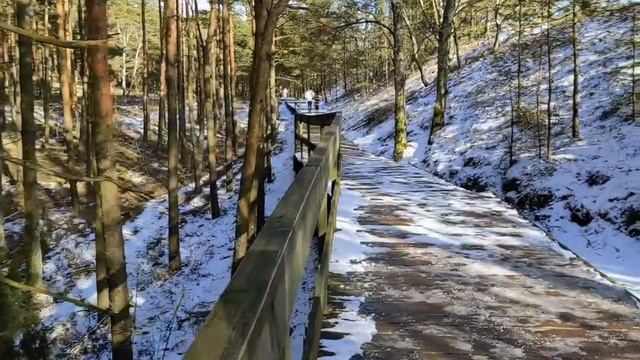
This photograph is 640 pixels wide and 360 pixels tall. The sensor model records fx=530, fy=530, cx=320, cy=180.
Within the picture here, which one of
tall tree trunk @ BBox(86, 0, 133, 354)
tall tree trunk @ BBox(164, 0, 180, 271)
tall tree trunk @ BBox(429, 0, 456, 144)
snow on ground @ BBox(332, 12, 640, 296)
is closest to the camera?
tall tree trunk @ BBox(86, 0, 133, 354)

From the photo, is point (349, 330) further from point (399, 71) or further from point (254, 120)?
point (399, 71)

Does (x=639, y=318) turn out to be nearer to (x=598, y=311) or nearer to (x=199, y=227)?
(x=598, y=311)

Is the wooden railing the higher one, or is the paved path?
the wooden railing

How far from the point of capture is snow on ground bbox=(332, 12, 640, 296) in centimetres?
905

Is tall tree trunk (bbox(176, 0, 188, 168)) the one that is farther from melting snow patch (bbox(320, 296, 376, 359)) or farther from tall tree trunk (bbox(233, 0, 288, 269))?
melting snow patch (bbox(320, 296, 376, 359))

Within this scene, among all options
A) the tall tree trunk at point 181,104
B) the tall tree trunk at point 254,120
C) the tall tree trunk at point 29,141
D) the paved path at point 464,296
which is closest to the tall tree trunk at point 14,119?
the tall tree trunk at point 181,104

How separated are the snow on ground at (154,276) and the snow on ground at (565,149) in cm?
493

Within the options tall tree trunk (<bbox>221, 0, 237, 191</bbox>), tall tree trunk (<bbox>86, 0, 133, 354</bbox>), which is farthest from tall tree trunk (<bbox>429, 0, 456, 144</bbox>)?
tall tree trunk (<bbox>86, 0, 133, 354</bbox>)

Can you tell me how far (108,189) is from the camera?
754cm

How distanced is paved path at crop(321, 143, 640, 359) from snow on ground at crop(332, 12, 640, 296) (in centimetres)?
180

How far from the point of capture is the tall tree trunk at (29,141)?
11711 millimetres

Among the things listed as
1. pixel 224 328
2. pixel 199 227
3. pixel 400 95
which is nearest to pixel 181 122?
pixel 199 227

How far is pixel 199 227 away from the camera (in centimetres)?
1909

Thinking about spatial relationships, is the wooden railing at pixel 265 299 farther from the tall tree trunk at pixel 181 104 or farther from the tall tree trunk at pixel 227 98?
the tall tree trunk at pixel 181 104
